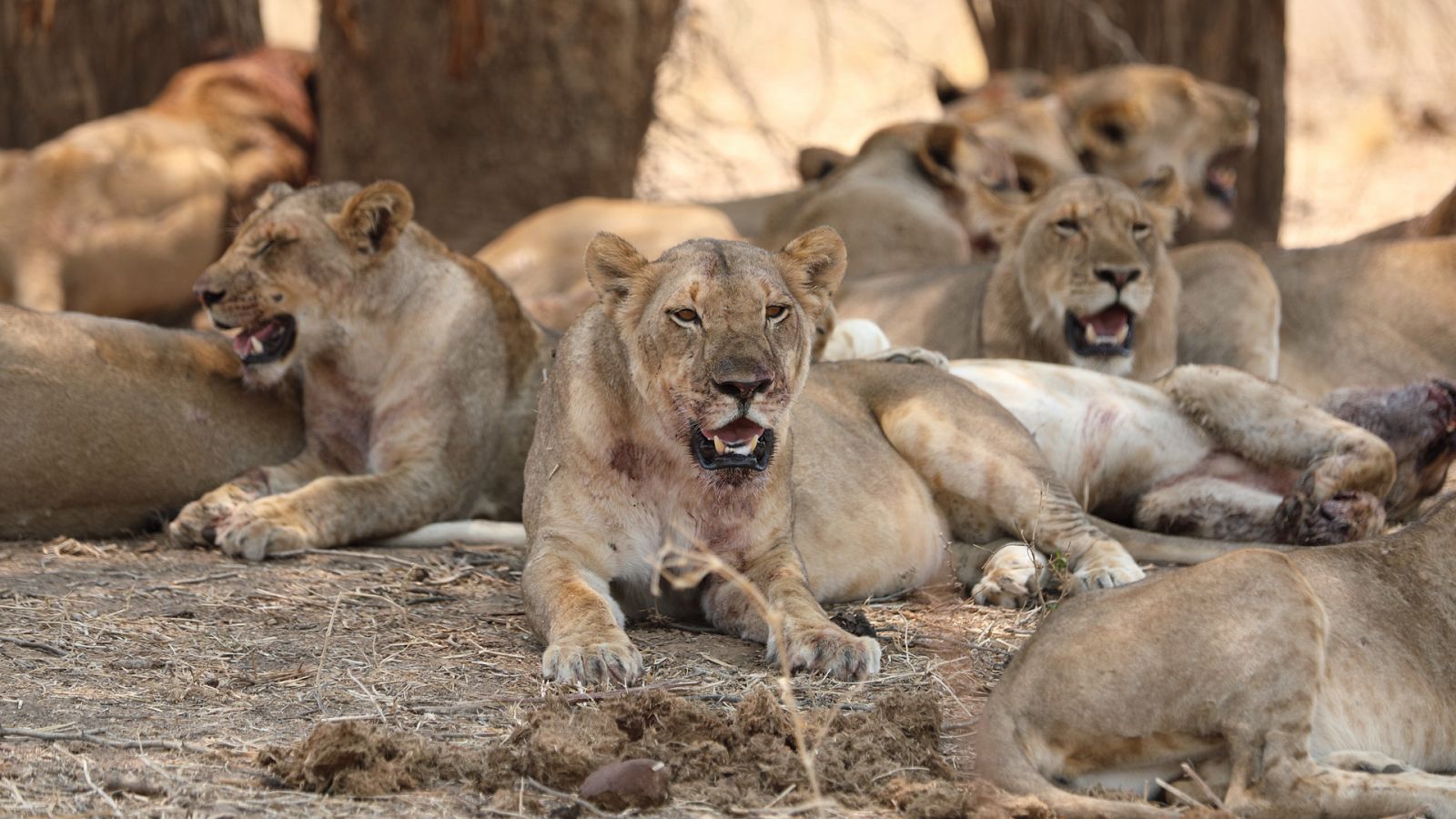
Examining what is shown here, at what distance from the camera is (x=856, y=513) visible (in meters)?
4.95

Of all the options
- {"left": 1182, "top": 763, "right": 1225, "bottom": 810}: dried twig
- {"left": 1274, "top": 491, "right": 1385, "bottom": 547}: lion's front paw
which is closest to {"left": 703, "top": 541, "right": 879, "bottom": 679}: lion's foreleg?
{"left": 1182, "top": 763, "right": 1225, "bottom": 810}: dried twig

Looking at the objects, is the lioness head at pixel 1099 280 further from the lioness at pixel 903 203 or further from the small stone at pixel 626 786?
the small stone at pixel 626 786

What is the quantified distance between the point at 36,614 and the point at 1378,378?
5.19 meters

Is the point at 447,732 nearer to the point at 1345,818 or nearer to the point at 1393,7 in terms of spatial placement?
the point at 1345,818

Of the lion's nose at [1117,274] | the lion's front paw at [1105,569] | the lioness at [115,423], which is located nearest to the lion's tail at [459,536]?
the lioness at [115,423]

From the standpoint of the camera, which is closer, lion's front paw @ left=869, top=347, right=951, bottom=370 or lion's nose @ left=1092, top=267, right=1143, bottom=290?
lion's front paw @ left=869, top=347, right=951, bottom=370

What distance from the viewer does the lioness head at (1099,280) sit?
250 inches

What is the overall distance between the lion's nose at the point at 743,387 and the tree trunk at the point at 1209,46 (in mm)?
7423

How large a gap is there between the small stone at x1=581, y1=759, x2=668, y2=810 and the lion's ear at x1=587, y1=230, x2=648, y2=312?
1.50m

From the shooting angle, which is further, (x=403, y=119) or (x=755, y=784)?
(x=403, y=119)

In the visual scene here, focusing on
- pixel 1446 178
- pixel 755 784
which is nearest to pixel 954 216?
pixel 755 784

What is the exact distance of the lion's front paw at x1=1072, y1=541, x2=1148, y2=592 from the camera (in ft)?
16.0

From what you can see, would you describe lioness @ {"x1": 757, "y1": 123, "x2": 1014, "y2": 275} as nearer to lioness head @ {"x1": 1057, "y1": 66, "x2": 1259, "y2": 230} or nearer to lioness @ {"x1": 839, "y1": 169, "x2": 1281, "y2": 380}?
lioness head @ {"x1": 1057, "y1": 66, "x2": 1259, "y2": 230}

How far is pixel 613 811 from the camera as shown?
10.2 ft
